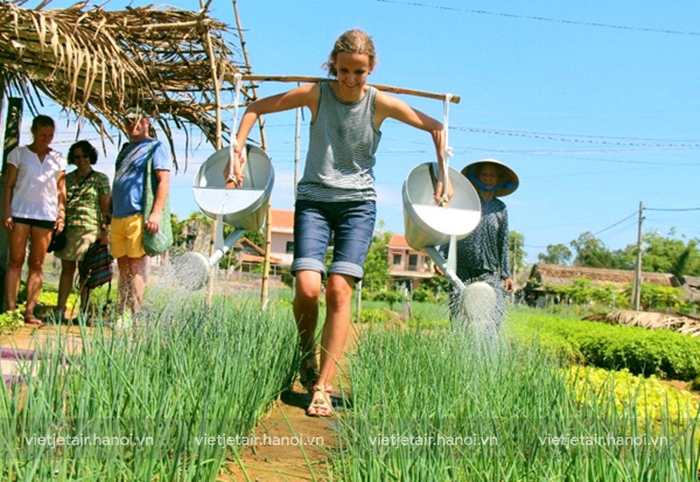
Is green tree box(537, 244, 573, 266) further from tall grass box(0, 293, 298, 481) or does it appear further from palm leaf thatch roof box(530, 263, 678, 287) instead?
tall grass box(0, 293, 298, 481)

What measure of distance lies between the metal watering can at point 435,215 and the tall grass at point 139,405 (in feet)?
3.16

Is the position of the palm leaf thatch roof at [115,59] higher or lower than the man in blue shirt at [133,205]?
higher

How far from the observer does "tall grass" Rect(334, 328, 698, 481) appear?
155cm

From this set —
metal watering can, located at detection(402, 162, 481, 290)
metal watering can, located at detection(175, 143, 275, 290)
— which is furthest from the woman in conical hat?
metal watering can, located at detection(175, 143, 275, 290)

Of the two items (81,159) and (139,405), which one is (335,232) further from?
(81,159)

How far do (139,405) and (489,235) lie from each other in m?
2.70

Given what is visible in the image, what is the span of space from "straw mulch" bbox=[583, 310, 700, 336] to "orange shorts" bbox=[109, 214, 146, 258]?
825 cm

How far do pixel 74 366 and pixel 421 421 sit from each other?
0.87 m

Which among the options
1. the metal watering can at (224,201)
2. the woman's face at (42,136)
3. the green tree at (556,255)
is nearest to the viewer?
the metal watering can at (224,201)

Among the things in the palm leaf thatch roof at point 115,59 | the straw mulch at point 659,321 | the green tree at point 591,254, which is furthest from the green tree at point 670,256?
the palm leaf thatch roof at point 115,59

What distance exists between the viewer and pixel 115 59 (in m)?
5.00

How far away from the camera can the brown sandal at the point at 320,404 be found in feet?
8.98

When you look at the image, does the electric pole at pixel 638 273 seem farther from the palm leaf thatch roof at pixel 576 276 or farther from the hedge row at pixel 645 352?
the hedge row at pixel 645 352

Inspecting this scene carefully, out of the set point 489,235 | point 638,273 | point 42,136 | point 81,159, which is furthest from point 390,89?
point 638,273
